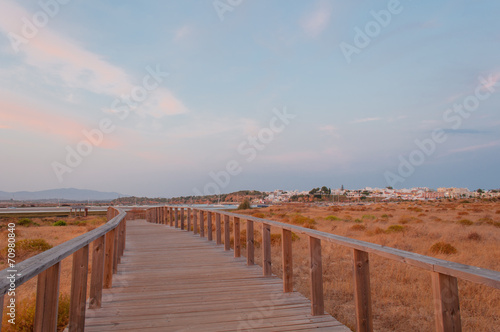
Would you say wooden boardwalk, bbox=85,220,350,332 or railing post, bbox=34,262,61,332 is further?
wooden boardwalk, bbox=85,220,350,332

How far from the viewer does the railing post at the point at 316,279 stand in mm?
3359

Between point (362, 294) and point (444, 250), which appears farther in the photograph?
point (444, 250)

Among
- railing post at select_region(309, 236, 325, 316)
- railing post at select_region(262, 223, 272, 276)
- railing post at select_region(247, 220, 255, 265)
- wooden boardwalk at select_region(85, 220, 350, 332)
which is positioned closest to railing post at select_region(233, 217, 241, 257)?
wooden boardwalk at select_region(85, 220, 350, 332)

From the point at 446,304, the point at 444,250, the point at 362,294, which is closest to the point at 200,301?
Result: the point at 362,294

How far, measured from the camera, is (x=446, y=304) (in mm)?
1805

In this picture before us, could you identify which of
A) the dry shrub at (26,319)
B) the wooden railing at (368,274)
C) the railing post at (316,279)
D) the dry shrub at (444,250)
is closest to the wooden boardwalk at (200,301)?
the railing post at (316,279)

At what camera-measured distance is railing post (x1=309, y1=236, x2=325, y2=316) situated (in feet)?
11.0

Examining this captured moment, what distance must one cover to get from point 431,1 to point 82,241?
1262cm

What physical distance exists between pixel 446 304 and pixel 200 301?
2825 millimetres

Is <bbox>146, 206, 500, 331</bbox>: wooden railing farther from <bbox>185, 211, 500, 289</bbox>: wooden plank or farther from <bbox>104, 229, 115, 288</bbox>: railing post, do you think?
<bbox>104, 229, 115, 288</bbox>: railing post

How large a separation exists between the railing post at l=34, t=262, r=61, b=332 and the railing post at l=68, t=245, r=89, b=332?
23.2 inches

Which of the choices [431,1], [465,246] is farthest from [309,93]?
[465,246]

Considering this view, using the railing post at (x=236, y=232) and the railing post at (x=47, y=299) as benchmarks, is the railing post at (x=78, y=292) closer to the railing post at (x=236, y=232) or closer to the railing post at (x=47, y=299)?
the railing post at (x=47, y=299)

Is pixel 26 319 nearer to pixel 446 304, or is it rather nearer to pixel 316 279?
pixel 316 279
